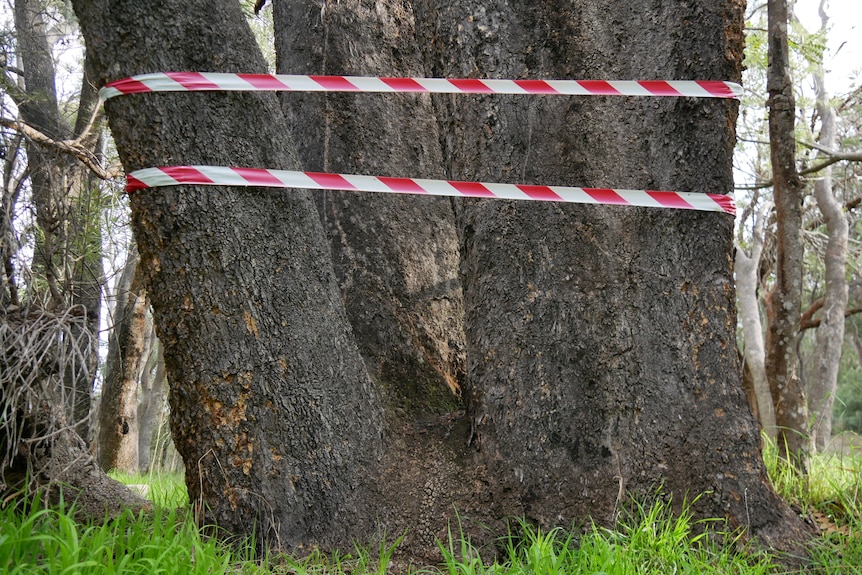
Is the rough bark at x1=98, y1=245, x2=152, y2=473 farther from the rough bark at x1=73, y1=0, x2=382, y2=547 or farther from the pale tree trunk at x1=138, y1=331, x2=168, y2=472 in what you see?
the pale tree trunk at x1=138, y1=331, x2=168, y2=472

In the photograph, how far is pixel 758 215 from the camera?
40.0 feet

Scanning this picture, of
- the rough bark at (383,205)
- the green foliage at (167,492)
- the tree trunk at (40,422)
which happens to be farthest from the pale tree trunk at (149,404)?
the tree trunk at (40,422)

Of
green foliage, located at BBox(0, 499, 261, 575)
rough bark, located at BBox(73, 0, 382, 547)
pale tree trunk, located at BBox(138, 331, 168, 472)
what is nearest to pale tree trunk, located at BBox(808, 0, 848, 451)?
rough bark, located at BBox(73, 0, 382, 547)

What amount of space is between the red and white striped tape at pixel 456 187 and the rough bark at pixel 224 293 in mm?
35

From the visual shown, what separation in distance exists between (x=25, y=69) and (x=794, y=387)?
666cm

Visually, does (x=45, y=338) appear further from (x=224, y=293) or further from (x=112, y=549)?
(x=112, y=549)

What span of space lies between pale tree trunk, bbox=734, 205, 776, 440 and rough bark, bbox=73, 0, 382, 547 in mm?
9114

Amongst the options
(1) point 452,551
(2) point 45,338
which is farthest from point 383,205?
(1) point 452,551

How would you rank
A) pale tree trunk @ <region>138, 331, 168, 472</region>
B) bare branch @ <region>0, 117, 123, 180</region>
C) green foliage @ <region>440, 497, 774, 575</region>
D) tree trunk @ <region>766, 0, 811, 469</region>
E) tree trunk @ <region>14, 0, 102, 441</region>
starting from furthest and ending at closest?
1. pale tree trunk @ <region>138, 331, 168, 472</region>
2. tree trunk @ <region>766, 0, 811, 469</region>
3. bare branch @ <region>0, 117, 123, 180</region>
4. tree trunk @ <region>14, 0, 102, 441</region>
5. green foliage @ <region>440, 497, 774, 575</region>

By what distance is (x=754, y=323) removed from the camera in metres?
11.5

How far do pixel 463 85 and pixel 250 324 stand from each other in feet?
4.17

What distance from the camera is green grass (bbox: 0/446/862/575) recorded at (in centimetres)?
221

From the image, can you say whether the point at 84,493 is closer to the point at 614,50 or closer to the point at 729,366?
the point at 729,366

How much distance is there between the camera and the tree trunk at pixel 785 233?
4133mm
